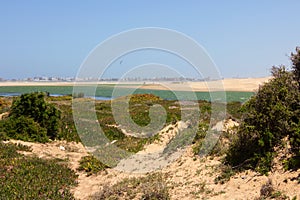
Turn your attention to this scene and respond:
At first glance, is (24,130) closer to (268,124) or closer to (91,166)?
(91,166)

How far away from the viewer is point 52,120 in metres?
20.8

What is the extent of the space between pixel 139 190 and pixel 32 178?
13.6 ft

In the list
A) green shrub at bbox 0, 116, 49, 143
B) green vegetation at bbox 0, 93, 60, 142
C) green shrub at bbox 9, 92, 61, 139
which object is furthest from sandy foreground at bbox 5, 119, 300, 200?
green shrub at bbox 9, 92, 61, 139

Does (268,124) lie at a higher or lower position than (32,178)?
higher

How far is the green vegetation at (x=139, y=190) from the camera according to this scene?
9.09 meters

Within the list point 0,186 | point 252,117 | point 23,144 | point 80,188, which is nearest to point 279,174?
point 252,117

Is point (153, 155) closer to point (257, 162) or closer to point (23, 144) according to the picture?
point (257, 162)

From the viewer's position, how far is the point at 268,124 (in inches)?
376

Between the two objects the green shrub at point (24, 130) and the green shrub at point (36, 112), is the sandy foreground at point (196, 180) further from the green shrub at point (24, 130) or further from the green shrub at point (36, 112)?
the green shrub at point (36, 112)

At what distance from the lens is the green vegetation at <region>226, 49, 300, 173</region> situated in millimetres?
9320

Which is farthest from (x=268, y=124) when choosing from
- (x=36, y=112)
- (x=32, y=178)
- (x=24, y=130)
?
(x=36, y=112)

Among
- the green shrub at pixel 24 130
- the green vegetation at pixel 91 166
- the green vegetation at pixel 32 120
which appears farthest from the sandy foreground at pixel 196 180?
the green vegetation at pixel 32 120

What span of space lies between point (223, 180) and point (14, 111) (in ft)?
50.8

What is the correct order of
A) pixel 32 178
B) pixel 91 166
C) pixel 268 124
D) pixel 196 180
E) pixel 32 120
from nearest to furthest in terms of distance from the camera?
pixel 268 124
pixel 196 180
pixel 32 178
pixel 91 166
pixel 32 120
